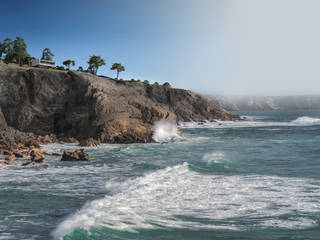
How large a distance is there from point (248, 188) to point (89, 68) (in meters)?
87.5

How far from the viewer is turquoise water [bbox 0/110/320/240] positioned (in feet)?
33.8

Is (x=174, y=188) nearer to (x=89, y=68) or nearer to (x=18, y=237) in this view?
(x=18, y=237)

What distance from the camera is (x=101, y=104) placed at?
4378cm

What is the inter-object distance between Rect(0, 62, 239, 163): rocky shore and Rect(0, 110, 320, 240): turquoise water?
16.2 m

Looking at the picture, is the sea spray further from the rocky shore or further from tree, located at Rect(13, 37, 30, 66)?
tree, located at Rect(13, 37, 30, 66)

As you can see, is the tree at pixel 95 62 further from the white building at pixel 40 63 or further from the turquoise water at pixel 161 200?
the turquoise water at pixel 161 200

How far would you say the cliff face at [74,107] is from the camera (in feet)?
135

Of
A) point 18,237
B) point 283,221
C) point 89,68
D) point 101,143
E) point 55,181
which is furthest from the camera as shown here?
point 89,68

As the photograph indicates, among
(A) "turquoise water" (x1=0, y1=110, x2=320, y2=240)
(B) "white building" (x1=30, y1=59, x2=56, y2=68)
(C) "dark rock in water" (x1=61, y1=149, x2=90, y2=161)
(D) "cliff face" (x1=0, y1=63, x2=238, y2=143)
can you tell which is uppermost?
(B) "white building" (x1=30, y1=59, x2=56, y2=68)

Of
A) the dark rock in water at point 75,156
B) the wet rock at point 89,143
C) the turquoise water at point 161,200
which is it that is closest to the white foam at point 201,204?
the turquoise water at point 161,200

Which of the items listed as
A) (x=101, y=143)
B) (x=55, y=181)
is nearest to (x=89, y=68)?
(x=101, y=143)

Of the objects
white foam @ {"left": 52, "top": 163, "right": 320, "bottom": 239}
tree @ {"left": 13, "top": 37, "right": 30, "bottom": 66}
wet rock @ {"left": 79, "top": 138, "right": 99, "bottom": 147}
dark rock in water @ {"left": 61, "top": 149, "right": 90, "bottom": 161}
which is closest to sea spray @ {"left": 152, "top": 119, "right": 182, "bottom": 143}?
wet rock @ {"left": 79, "top": 138, "right": 99, "bottom": 147}

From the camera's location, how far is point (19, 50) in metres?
83.8

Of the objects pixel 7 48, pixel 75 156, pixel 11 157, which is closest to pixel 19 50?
pixel 7 48
